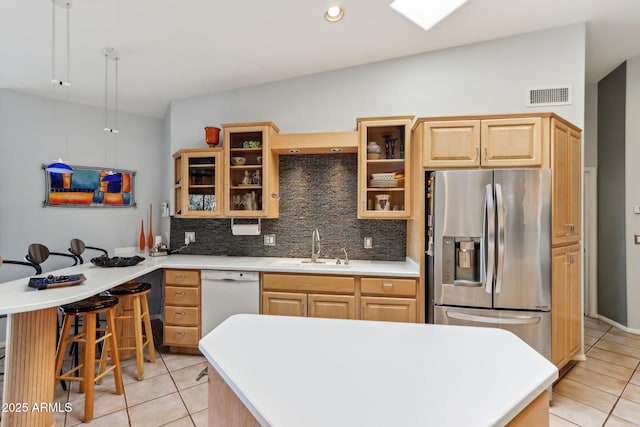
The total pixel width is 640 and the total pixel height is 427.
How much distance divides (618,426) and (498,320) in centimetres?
91

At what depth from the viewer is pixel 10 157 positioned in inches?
128

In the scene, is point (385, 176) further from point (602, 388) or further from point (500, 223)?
point (602, 388)

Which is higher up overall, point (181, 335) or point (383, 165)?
point (383, 165)

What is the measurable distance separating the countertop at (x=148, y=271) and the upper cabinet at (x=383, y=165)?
537mm

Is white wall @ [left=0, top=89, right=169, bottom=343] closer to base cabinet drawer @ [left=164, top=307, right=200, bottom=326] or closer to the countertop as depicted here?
Result: the countertop

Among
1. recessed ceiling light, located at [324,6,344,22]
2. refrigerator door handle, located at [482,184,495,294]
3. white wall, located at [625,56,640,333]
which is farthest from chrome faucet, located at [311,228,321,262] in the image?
white wall, located at [625,56,640,333]

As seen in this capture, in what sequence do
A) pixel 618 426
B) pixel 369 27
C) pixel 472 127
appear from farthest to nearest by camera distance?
pixel 369 27 → pixel 472 127 → pixel 618 426

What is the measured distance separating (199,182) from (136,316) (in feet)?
4.70

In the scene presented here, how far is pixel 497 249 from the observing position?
7.47 ft

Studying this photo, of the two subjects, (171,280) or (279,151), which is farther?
(279,151)

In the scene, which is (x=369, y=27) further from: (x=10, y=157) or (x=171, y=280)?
(x=10, y=157)

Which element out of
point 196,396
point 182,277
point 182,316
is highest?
point 182,277

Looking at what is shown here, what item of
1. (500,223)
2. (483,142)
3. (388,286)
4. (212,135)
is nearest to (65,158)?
(212,135)

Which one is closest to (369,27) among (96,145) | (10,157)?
(96,145)
